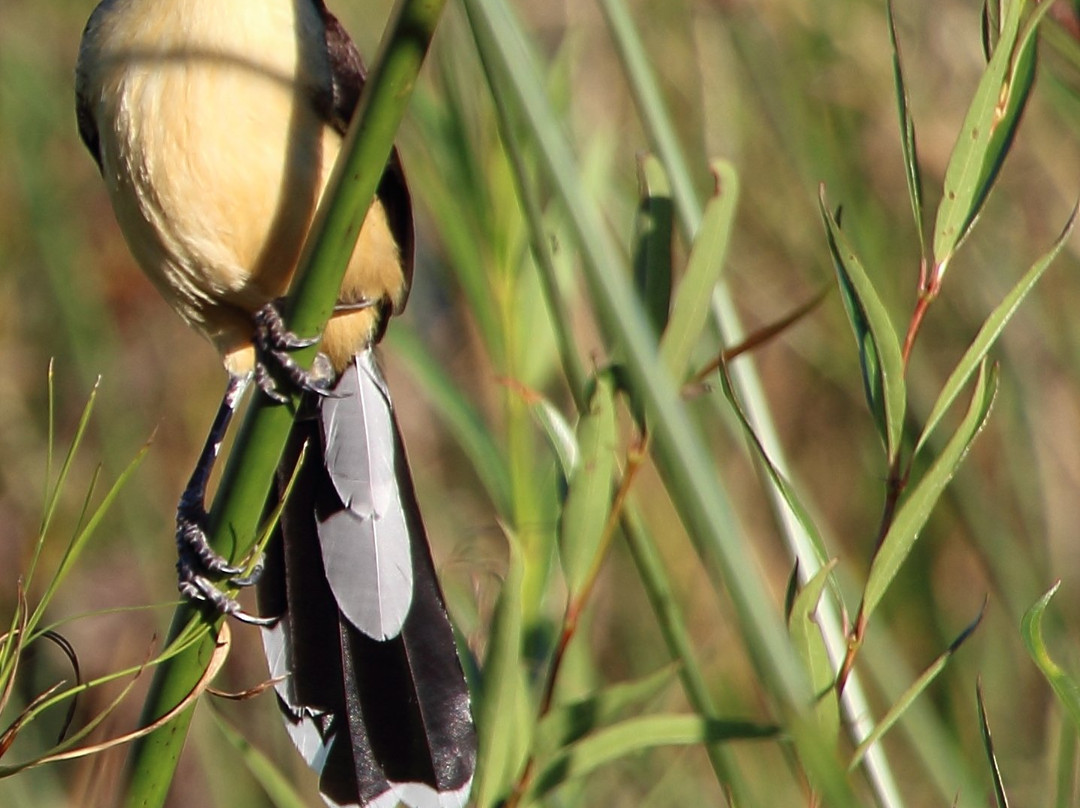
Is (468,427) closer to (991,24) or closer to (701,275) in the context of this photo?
(701,275)

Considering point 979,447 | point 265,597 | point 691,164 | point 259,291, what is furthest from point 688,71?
point 265,597

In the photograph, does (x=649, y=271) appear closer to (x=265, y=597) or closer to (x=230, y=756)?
(x=265, y=597)

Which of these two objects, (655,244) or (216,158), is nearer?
(655,244)

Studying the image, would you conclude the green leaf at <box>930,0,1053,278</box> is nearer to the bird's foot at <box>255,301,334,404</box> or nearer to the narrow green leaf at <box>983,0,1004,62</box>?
the narrow green leaf at <box>983,0,1004,62</box>

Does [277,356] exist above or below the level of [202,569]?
→ above

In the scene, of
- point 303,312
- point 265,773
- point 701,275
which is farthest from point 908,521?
point 265,773

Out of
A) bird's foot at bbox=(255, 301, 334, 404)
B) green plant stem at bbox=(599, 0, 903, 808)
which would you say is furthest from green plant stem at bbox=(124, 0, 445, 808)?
green plant stem at bbox=(599, 0, 903, 808)

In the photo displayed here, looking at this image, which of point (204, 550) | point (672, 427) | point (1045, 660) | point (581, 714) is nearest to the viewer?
point (672, 427)
